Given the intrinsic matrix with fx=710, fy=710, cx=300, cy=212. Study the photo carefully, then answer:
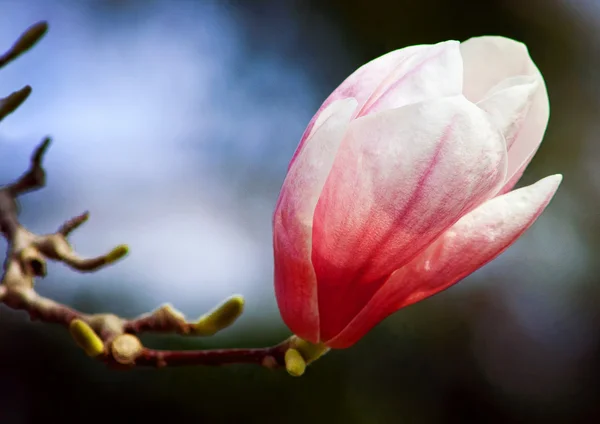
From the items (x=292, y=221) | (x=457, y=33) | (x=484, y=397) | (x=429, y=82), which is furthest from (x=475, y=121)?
(x=484, y=397)

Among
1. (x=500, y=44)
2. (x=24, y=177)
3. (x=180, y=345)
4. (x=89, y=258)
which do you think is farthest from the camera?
(x=180, y=345)

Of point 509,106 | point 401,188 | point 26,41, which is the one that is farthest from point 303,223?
point 26,41

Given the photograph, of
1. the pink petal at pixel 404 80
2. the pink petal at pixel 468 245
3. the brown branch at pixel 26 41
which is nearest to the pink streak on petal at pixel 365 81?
the pink petal at pixel 404 80

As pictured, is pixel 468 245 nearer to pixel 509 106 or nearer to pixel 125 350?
pixel 509 106

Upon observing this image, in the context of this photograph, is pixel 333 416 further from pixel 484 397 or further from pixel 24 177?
pixel 24 177

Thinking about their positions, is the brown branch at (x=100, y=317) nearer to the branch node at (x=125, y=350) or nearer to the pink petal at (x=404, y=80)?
the branch node at (x=125, y=350)

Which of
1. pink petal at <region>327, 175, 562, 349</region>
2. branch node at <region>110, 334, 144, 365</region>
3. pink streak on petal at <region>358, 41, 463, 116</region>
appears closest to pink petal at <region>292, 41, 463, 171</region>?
pink streak on petal at <region>358, 41, 463, 116</region>
